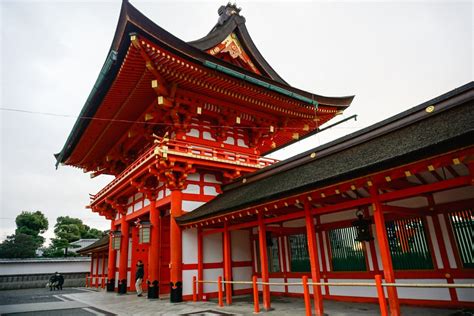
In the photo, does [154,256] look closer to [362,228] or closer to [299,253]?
[299,253]

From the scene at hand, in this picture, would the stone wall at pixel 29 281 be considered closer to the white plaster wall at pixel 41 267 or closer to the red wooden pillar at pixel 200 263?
the white plaster wall at pixel 41 267

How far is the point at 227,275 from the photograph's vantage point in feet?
32.9

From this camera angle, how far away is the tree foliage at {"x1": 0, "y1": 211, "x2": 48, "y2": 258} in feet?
122

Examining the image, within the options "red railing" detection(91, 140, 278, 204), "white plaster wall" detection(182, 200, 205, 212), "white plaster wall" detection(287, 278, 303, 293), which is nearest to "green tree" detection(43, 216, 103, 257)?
"red railing" detection(91, 140, 278, 204)

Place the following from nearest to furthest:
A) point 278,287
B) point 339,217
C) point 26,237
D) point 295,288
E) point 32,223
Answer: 1. point 339,217
2. point 295,288
3. point 278,287
4. point 26,237
5. point 32,223

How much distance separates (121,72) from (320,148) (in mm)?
7350

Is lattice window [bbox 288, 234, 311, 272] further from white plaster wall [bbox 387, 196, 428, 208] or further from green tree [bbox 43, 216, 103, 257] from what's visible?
green tree [bbox 43, 216, 103, 257]

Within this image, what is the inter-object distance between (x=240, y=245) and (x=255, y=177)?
3250 mm

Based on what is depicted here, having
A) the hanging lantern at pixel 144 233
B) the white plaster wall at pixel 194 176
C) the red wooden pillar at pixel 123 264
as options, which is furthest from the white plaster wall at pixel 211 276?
the red wooden pillar at pixel 123 264

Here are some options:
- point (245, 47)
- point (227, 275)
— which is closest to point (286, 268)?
point (227, 275)

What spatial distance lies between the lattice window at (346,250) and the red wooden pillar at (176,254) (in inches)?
213

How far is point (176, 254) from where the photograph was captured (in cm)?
1119

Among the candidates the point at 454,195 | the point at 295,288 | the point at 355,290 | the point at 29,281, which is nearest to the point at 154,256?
the point at 295,288

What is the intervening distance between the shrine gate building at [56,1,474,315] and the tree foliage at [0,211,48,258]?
89.3ft
